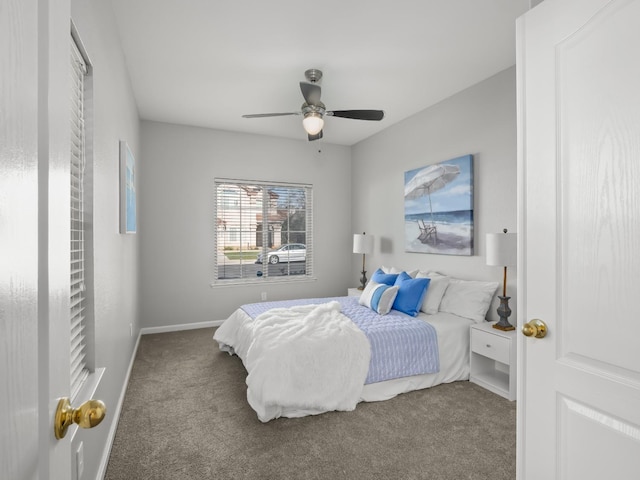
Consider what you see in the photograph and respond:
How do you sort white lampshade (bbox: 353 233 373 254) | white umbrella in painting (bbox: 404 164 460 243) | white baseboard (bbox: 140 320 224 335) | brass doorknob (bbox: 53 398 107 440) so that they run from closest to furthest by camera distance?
brass doorknob (bbox: 53 398 107 440) < white umbrella in painting (bbox: 404 164 460 243) < white baseboard (bbox: 140 320 224 335) < white lampshade (bbox: 353 233 373 254)

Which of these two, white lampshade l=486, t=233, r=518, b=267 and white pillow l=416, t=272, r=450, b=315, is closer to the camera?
white lampshade l=486, t=233, r=518, b=267

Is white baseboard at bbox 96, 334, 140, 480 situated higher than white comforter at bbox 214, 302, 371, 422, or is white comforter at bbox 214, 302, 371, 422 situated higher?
white comforter at bbox 214, 302, 371, 422

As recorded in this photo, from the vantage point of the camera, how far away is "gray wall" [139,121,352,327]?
190 inches

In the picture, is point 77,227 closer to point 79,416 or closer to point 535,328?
point 79,416

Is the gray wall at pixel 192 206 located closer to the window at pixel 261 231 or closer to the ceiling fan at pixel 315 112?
the window at pixel 261 231

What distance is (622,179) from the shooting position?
106 cm

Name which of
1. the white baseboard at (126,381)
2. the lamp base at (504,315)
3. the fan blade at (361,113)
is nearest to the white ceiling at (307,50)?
the fan blade at (361,113)

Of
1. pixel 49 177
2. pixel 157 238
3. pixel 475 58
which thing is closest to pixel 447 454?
pixel 49 177

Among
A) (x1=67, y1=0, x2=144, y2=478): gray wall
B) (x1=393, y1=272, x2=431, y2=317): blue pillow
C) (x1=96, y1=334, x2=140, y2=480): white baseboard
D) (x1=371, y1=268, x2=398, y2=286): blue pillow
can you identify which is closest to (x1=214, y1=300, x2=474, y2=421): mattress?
(x1=393, y1=272, x2=431, y2=317): blue pillow

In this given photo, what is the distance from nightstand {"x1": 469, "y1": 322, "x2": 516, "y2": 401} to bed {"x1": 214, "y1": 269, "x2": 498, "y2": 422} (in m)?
0.10

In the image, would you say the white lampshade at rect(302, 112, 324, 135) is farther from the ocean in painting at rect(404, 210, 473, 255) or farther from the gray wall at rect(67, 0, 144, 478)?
the ocean in painting at rect(404, 210, 473, 255)

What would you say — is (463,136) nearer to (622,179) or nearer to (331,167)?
(331,167)

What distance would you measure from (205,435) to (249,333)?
94 cm

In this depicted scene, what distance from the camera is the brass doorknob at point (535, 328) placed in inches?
50.6
